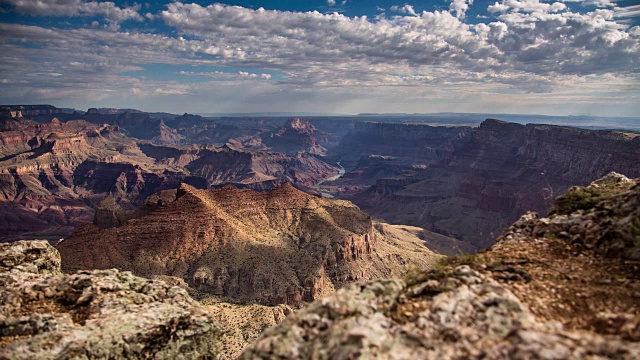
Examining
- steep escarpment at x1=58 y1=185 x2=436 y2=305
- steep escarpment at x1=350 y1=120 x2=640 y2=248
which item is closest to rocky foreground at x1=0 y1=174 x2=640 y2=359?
steep escarpment at x1=58 y1=185 x2=436 y2=305

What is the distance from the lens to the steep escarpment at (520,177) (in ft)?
435

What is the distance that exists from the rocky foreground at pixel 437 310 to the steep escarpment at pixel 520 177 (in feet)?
392

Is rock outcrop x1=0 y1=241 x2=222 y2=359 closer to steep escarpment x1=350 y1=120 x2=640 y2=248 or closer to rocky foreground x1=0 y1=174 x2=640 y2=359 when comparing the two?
rocky foreground x1=0 y1=174 x2=640 y2=359

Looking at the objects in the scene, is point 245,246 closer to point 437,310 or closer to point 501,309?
point 437,310

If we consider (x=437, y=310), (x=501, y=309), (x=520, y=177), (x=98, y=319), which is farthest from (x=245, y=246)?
(x=520, y=177)

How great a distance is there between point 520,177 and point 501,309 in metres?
178

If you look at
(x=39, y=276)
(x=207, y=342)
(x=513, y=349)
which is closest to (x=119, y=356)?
(x=207, y=342)

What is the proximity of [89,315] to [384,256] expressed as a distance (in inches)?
3071

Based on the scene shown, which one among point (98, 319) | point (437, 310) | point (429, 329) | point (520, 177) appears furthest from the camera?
point (520, 177)

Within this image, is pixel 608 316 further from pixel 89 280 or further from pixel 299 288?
pixel 299 288

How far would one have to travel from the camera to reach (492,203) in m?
161

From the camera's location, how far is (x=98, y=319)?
11.2 metres

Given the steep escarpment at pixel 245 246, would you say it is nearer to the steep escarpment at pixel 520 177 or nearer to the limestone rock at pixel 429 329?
the limestone rock at pixel 429 329

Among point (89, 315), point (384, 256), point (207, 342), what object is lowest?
point (384, 256)
